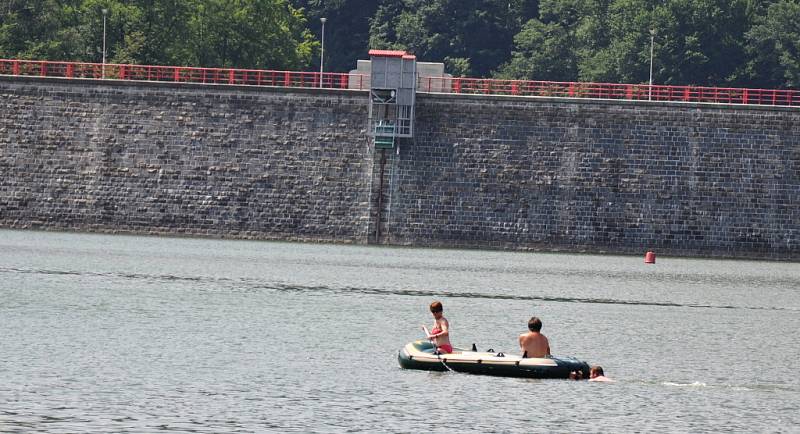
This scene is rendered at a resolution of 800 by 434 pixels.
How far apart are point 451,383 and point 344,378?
2443mm

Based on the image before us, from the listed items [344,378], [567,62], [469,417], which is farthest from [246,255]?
[567,62]

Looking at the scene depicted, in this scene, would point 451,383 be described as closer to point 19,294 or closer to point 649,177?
point 19,294

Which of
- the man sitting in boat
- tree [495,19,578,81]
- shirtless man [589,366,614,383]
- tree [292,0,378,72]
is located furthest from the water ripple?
tree [292,0,378,72]

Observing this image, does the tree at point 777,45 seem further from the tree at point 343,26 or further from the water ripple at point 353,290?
the water ripple at point 353,290

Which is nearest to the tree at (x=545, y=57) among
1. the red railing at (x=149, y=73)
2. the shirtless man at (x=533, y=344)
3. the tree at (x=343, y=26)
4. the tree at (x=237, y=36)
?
the tree at (x=343, y=26)

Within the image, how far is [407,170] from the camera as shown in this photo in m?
82.5

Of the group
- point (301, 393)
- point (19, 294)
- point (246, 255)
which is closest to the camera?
point (301, 393)

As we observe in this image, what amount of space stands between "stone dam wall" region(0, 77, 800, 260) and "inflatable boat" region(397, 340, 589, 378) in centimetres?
4708

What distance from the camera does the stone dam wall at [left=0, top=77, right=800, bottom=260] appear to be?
81.4 meters

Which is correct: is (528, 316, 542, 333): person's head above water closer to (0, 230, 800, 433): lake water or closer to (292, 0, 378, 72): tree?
(0, 230, 800, 433): lake water

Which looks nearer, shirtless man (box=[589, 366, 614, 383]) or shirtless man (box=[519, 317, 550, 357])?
shirtless man (box=[519, 317, 550, 357])

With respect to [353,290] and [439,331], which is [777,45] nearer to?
[353,290]

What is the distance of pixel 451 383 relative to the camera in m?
34.5

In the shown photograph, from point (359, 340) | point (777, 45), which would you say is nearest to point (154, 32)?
point (777, 45)
